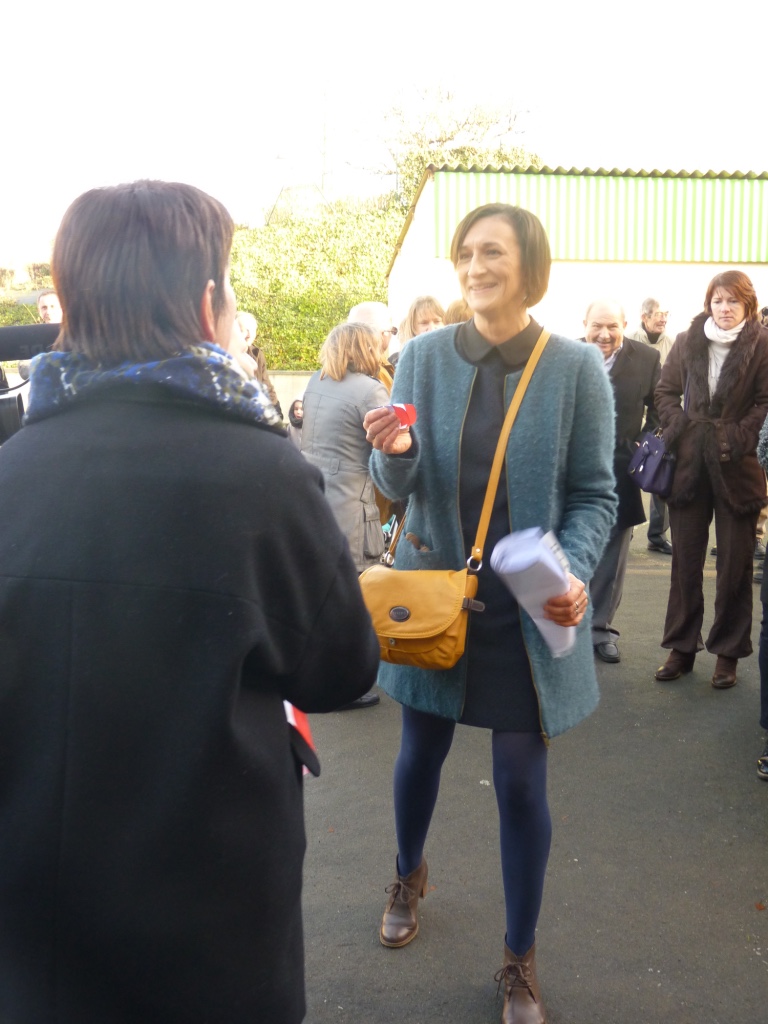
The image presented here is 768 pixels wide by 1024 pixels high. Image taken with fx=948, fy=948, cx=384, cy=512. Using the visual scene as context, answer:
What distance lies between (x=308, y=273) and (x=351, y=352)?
17.7 meters

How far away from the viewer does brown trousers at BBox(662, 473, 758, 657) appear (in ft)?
14.9

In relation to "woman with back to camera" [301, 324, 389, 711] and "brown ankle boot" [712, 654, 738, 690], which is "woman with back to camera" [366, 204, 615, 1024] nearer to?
"woman with back to camera" [301, 324, 389, 711]

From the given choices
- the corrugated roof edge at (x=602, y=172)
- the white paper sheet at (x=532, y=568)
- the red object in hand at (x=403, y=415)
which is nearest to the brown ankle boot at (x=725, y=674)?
the white paper sheet at (x=532, y=568)

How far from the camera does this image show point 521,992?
7.68ft

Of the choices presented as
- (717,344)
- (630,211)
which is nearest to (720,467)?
(717,344)

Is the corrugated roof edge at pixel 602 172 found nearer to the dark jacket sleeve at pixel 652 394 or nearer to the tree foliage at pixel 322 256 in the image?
the tree foliage at pixel 322 256

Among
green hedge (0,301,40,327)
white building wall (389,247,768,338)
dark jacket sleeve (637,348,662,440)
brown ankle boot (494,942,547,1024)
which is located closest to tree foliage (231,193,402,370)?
white building wall (389,247,768,338)

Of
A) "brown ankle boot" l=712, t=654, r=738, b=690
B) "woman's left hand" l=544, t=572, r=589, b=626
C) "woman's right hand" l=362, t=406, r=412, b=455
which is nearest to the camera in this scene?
"woman's left hand" l=544, t=572, r=589, b=626

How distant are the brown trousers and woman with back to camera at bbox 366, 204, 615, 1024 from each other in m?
2.38

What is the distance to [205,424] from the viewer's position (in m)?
1.30

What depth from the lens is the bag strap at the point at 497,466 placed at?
2301 mm

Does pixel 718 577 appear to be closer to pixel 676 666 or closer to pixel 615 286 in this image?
pixel 676 666

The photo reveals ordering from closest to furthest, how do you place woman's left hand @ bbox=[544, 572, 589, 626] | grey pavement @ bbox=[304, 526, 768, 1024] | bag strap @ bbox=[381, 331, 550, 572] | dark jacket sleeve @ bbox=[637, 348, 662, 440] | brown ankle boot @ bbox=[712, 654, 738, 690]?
woman's left hand @ bbox=[544, 572, 589, 626], bag strap @ bbox=[381, 331, 550, 572], grey pavement @ bbox=[304, 526, 768, 1024], brown ankle boot @ bbox=[712, 654, 738, 690], dark jacket sleeve @ bbox=[637, 348, 662, 440]

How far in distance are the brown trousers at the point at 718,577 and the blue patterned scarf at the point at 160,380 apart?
12.1 feet
